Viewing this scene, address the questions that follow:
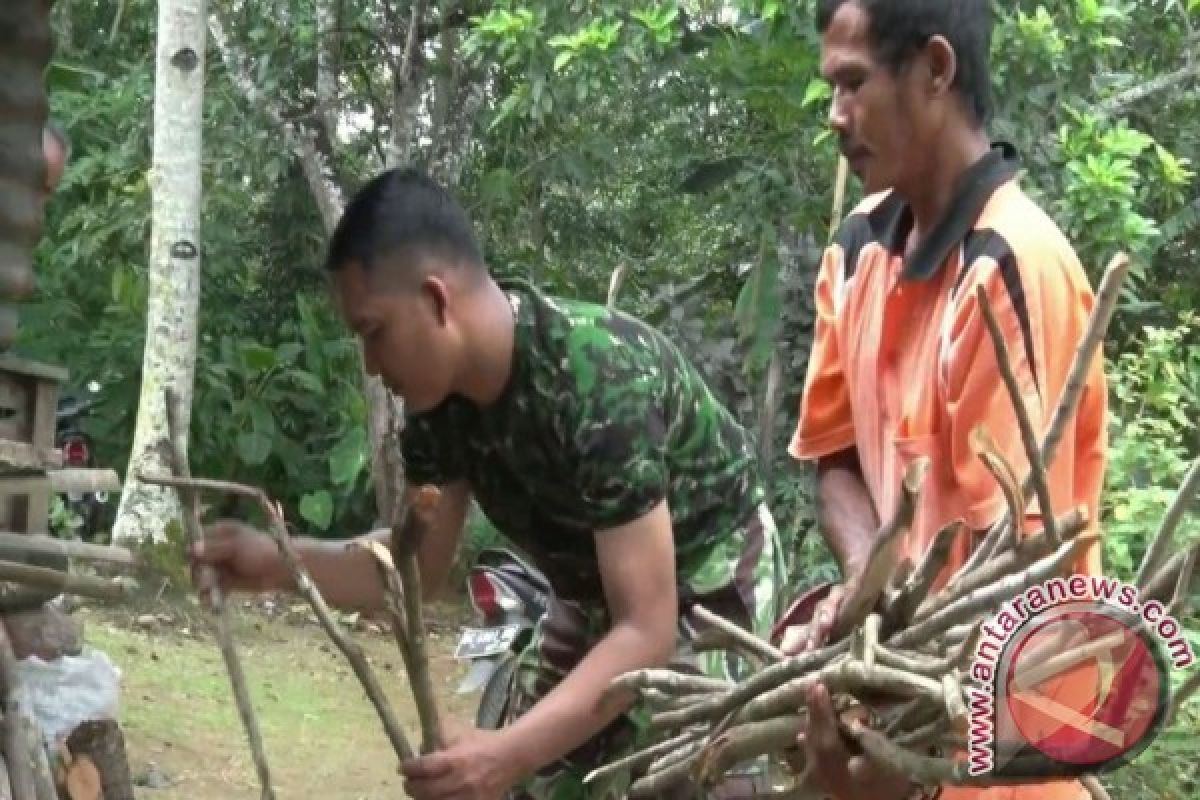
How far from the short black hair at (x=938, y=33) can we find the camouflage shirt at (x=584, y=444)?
0.51 m

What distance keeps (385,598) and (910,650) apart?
0.45 metres

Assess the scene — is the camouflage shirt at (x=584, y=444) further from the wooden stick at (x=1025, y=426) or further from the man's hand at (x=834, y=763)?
the wooden stick at (x=1025, y=426)

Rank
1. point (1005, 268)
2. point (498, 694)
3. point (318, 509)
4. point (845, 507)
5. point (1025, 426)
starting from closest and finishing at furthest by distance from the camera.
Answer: point (1025, 426) < point (1005, 268) < point (845, 507) < point (498, 694) < point (318, 509)

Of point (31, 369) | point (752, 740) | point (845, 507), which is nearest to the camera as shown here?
point (752, 740)

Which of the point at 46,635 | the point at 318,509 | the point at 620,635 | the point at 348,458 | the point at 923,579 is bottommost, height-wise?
the point at 318,509

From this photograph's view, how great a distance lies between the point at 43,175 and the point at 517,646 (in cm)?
104

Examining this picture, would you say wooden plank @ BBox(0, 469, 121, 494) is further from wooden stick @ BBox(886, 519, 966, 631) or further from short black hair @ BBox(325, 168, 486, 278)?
wooden stick @ BBox(886, 519, 966, 631)

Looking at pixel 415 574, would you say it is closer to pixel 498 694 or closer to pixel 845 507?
pixel 845 507

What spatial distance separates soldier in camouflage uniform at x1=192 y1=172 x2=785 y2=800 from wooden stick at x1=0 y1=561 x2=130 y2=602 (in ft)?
0.88

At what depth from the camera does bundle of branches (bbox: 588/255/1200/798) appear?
1216mm

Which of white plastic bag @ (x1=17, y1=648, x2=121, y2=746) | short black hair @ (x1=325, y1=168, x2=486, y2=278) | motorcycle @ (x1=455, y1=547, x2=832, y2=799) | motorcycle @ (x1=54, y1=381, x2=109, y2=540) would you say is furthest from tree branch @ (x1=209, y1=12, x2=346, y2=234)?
short black hair @ (x1=325, y1=168, x2=486, y2=278)

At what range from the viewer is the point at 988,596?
1.28 meters

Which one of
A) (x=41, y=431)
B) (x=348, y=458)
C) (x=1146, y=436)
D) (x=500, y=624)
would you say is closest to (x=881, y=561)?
(x=500, y=624)

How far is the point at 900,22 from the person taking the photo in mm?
1812
